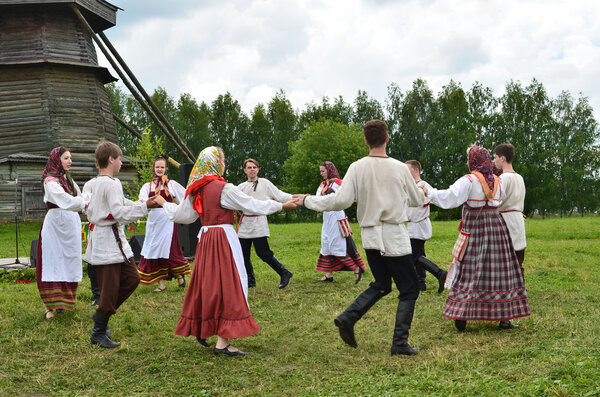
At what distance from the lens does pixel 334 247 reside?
9102 mm

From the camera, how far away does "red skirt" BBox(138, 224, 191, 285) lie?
838 cm

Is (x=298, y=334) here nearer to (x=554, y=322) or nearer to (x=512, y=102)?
(x=554, y=322)

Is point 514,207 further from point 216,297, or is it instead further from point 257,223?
point 257,223

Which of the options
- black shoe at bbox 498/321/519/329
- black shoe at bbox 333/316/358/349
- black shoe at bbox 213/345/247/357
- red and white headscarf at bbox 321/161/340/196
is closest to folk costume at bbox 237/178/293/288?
red and white headscarf at bbox 321/161/340/196

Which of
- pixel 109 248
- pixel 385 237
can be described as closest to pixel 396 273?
pixel 385 237

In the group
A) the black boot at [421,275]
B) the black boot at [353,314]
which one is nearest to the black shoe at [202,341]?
the black boot at [353,314]

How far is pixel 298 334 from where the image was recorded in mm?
5746

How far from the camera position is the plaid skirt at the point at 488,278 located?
5379 millimetres

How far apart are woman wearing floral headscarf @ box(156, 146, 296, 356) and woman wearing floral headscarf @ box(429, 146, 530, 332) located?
2047 mm

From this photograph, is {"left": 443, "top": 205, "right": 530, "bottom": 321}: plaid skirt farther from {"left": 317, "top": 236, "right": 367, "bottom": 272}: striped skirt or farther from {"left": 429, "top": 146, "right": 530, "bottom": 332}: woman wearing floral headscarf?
{"left": 317, "top": 236, "right": 367, "bottom": 272}: striped skirt

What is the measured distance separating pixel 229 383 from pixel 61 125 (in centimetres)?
2097

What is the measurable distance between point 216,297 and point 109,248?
4.46ft

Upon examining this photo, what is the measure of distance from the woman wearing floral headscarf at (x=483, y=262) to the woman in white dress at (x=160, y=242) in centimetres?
450

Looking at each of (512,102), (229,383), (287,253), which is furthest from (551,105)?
(229,383)
